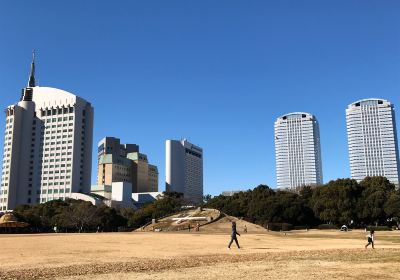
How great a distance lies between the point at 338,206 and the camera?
89375 mm

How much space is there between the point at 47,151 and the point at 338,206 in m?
143

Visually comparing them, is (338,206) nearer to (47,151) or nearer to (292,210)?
(292,210)

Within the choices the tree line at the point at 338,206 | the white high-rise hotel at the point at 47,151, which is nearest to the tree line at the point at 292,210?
the tree line at the point at 338,206

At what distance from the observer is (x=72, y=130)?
190 meters

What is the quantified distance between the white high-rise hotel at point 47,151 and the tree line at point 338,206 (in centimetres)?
10509

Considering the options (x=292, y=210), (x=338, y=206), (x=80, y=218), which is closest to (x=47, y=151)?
(x=80, y=218)

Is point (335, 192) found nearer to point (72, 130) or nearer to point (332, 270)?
point (332, 270)

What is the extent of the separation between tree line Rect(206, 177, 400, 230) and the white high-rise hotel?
105m

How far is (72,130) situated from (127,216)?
227 feet

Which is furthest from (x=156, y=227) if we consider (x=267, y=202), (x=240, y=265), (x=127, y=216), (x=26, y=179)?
(x=26, y=179)

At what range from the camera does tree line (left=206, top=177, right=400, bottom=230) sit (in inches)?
3418

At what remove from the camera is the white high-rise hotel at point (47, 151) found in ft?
609

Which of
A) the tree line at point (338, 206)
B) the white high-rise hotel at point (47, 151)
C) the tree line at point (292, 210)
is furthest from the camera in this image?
the white high-rise hotel at point (47, 151)

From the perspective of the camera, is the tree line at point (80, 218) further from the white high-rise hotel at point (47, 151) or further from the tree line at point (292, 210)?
the white high-rise hotel at point (47, 151)
